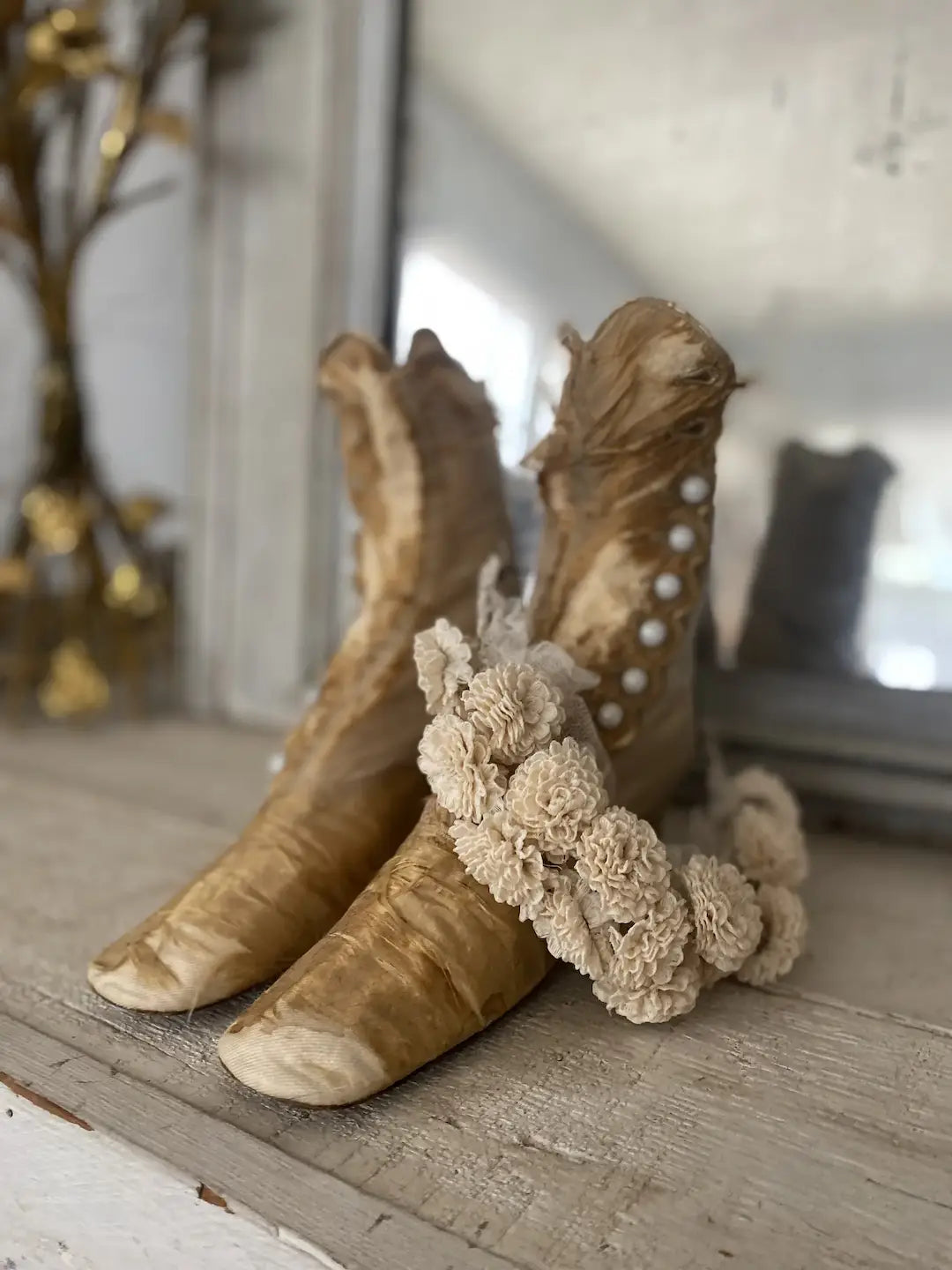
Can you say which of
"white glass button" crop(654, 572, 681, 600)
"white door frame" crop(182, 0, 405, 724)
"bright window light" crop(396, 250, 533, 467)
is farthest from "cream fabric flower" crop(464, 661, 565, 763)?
"white door frame" crop(182, 0, 405, 724)

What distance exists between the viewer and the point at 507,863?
0.39m

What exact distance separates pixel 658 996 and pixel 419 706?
0.19 meters

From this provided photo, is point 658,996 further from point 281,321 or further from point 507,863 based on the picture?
point 281,321

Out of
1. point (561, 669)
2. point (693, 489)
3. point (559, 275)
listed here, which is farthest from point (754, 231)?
point (561, 669)

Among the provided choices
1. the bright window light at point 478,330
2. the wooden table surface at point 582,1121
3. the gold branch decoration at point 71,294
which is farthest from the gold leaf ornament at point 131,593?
the wooden table surface at point 582,1121

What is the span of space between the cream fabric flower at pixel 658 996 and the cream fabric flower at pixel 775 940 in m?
0.05

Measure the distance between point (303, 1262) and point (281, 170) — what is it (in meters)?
0.84

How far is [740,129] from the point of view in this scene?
2.32 feet

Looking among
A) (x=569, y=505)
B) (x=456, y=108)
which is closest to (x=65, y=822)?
(x=569, y=505)

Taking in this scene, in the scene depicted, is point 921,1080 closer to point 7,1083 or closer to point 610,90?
point 7,1083

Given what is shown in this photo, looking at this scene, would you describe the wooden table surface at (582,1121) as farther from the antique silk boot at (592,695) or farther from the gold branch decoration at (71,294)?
the gold branch decoration at (71,294)

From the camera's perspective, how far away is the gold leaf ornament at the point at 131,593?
91cm

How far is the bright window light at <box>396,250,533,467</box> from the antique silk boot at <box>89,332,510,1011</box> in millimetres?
216

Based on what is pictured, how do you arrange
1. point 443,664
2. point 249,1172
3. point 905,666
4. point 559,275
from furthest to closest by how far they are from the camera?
point 559,275, point 905,666, point 443,664, point 249,1172
